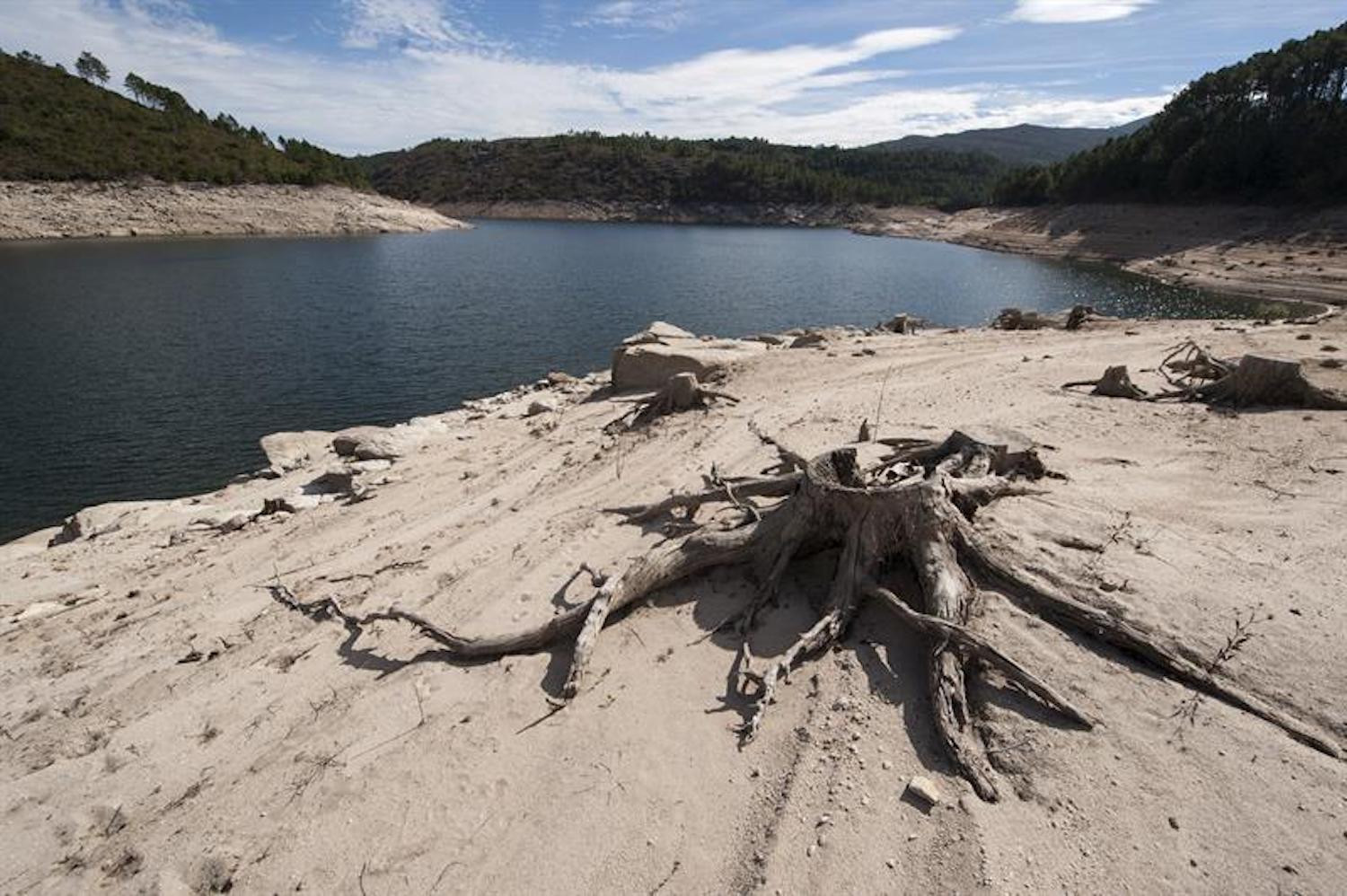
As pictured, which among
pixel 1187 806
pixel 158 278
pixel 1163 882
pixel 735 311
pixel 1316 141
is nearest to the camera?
pixel 1163 882

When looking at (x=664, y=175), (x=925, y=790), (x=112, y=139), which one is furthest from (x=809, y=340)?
(x=664, y=175)

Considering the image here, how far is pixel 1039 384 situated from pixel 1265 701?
10.1 m

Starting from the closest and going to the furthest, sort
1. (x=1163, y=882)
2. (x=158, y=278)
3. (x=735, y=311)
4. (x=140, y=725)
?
(x=1163, y=882)
(x=140, y=725)
(x=735, y=311)
(x=158, y=278)

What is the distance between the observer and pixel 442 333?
106 feet

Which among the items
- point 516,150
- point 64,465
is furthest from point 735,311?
point 516,150

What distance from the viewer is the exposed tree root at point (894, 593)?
4.61 m

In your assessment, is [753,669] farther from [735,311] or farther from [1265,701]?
[735,311]

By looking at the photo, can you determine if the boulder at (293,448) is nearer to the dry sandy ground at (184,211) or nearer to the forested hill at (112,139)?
the dry sandy ground at (184,211)

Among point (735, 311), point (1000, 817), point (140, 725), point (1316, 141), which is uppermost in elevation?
point (1316, 141)

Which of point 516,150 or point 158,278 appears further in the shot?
point 516,150

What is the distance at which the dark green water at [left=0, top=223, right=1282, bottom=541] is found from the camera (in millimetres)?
18438

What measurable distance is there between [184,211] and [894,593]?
92.3 m

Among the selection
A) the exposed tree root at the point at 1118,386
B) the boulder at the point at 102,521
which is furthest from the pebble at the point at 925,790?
the boulder at the point at 102,521

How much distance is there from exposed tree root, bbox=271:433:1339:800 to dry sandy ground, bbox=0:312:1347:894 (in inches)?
5.8
